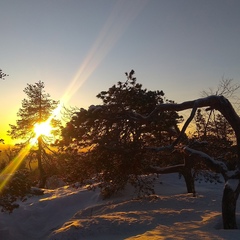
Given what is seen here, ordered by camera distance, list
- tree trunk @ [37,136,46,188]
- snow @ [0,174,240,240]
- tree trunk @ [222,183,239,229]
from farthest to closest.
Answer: tree trunk @ [37,136,46,188] → snow @ [0,174,240,240] → tree trunk @ [222,183,239,229]

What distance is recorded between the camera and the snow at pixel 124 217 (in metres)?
10.1

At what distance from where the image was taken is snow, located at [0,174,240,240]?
1014 centimetres

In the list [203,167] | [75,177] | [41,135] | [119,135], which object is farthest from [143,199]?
[41,135]

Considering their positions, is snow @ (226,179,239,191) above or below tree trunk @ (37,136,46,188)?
below

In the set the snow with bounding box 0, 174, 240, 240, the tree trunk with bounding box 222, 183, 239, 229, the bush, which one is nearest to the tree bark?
the tree trunk with bounding box 222, 183, 239, 229

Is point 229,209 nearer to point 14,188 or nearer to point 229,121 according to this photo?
point 229,121

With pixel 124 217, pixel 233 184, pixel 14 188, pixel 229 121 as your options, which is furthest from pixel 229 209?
pixel 14 188

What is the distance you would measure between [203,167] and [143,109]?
4.58 m

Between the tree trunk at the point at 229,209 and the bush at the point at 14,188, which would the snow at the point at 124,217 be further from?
the bush at the point at 14,188

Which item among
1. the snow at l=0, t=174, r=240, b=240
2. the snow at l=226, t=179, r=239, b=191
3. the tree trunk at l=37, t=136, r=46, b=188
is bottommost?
the snow at l=0, t=174, r=240, b=240

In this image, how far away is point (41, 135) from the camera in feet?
118

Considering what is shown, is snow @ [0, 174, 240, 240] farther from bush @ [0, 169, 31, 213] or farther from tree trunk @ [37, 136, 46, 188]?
tree trunk @ [37, 136, 46, 188]

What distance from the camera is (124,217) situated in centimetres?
1241

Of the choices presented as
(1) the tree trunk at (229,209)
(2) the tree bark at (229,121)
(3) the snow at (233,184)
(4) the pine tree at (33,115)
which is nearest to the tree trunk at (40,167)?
(4) the pine tree at (33,115)
